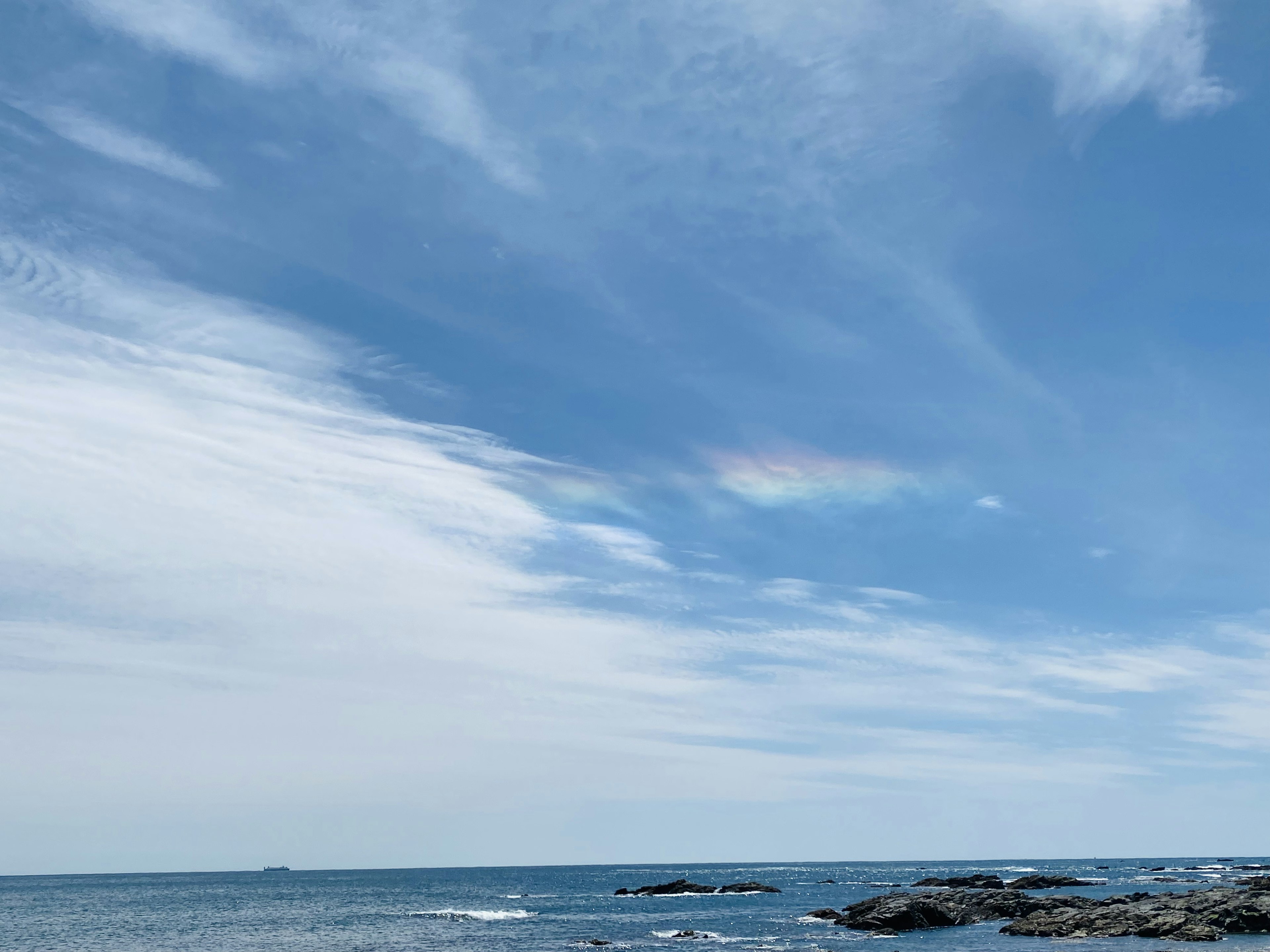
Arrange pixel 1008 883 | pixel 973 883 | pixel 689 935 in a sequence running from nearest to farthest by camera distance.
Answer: pixel 689 935, pixel 973 883, pixel 1008 883

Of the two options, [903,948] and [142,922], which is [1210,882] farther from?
[142,922]

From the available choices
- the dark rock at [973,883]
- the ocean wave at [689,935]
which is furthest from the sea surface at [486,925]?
the dark rock at [973,883]

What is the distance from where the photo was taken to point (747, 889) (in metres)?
144

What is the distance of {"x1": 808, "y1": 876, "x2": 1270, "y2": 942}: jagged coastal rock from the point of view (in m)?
67.6

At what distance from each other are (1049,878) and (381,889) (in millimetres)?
131846

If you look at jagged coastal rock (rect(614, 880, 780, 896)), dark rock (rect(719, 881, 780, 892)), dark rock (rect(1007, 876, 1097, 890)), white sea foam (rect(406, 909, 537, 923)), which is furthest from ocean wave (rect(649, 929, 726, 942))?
dark rock (rect(719, 881, 780, 892))

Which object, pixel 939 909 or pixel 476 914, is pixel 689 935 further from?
pixel 476 914

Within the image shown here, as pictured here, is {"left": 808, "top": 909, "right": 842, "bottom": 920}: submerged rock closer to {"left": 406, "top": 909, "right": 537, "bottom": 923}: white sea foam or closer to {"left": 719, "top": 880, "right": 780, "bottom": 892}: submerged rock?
{"left": 406, "top": 909, "right": 537, "bottom": 923}: white sea foam

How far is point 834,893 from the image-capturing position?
→ 144 meters

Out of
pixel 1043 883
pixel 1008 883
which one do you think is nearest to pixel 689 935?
pixel 1008 883

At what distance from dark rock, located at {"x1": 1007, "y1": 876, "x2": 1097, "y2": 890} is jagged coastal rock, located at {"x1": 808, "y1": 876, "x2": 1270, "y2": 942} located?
1386 inches

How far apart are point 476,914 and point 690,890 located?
44115 mm

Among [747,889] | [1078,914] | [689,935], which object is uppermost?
[1078,914]

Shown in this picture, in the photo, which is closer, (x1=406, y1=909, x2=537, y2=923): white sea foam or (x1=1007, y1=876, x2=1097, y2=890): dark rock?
(x1=406, y1=909, x2=537, y2=923): white sea foam
